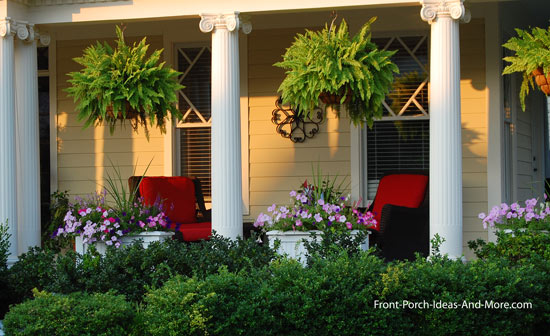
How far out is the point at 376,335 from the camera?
498 centimetres

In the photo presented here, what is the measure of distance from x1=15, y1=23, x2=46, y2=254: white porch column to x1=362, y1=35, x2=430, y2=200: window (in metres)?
3.45

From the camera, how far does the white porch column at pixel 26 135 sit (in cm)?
722

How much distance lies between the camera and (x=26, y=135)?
7.26 metres

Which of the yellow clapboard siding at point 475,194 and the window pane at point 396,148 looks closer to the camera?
the yellow clapboard siding at point 475,194

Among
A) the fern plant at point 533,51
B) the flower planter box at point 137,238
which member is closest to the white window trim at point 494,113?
the fern plant at point 533,51

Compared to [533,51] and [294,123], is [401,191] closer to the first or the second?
[294,123]

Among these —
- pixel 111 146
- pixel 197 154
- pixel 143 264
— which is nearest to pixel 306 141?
pixel 197 154

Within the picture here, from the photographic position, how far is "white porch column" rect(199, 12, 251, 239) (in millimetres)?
6832

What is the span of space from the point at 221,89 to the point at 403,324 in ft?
9.34

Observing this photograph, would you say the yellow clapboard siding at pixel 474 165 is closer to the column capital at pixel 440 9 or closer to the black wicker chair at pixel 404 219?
the black wicker chair at pixel 404 219

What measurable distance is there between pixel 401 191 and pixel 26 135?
11.9ft

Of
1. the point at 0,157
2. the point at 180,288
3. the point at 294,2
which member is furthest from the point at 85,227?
the point at 294,2

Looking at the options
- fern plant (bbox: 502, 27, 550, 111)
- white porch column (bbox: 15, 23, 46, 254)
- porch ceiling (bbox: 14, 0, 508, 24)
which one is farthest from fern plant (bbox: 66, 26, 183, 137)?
fern plant (bbox: 502, 27, 550, 111)

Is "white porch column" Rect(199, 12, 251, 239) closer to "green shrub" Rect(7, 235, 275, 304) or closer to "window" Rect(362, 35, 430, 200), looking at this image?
"green shrub" Rect(7, 235, 275, 304)
